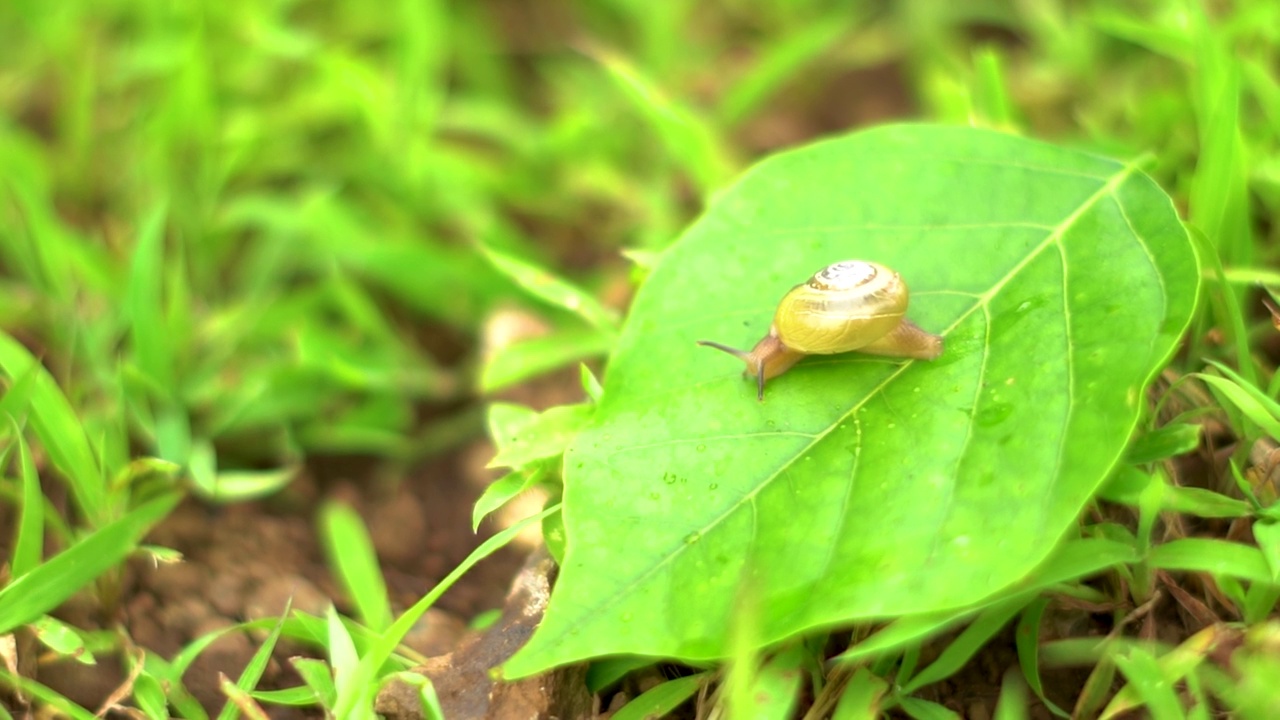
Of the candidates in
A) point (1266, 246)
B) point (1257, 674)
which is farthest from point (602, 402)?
point (1266, 246)

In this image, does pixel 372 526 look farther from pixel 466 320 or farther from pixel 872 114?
pixel 872 114

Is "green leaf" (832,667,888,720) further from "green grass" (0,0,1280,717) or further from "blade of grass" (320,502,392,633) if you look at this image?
"blade of grass" (320,502,392,633)

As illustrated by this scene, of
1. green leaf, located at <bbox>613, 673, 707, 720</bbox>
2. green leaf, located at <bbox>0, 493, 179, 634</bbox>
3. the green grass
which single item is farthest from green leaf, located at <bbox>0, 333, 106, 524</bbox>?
green leaf, located at <bbox>613, 673, 707, 720</bbox>

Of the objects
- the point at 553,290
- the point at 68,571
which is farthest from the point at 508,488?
the point at 68,571

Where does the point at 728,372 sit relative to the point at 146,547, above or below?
above

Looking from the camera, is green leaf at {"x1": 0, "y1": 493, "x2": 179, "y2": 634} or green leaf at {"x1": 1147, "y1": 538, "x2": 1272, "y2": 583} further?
green leaf at {"x1": 0, "y1": 493, "x2": 179, "y2": 634}

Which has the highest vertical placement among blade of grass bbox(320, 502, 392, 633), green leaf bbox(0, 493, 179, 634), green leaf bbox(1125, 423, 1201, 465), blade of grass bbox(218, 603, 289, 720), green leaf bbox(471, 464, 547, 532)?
green leaf bbox(1125, 423, 1201, 465)
